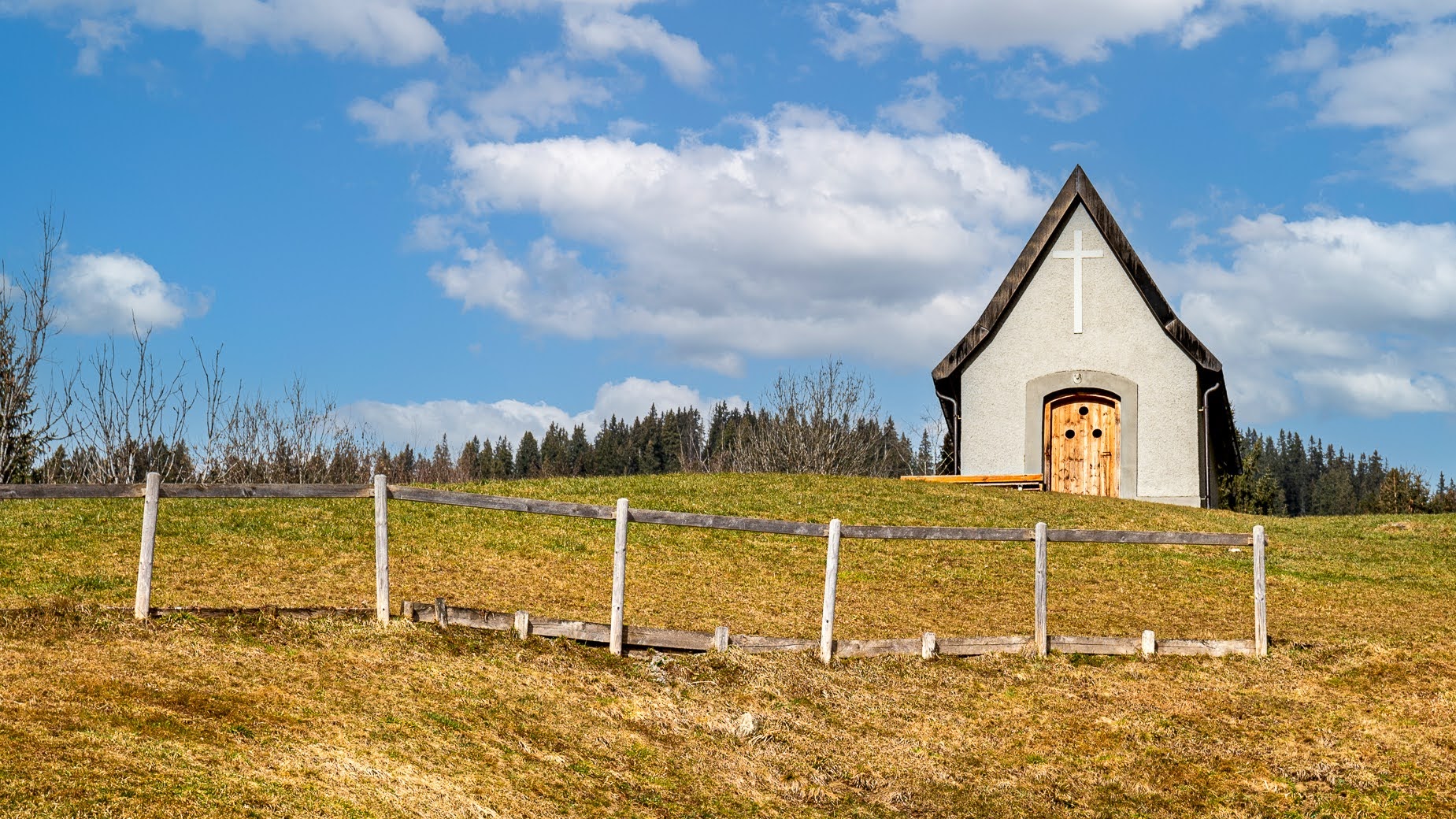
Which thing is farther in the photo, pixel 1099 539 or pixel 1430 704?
pixel 1099 539

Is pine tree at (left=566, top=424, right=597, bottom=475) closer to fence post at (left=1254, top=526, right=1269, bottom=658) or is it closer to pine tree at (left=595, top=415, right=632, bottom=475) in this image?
pine tree at (left=595, top=415, right=632, bottom=475)

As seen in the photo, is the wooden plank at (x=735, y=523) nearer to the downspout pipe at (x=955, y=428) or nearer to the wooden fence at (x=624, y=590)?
the wooden fence at (x=624, y=590)

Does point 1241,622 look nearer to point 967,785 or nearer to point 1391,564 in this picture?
point 1391,564

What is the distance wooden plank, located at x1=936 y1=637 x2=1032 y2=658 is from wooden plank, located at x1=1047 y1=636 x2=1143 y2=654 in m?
0.39

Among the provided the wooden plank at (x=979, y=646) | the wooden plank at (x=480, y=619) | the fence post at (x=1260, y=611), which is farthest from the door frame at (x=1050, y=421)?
the wooden plank at (x=480, y=619)

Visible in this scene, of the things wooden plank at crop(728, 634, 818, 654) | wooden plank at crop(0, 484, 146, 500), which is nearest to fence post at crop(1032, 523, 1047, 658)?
wooden plank at crop(728, 634, 818, 654)

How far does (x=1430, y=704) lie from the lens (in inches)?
504

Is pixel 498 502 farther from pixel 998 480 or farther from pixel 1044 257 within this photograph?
pixel 1044 257

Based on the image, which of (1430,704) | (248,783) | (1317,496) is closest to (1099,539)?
(1430,704)

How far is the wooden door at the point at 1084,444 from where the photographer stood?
1120 inches

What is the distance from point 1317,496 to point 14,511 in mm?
154161

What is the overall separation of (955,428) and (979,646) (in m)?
17.1

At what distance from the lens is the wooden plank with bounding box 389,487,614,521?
12.9 metres

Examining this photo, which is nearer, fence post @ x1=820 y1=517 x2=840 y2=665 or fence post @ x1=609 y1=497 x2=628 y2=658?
fence post @ x1=609 y1=497 x2=628 y2=658
